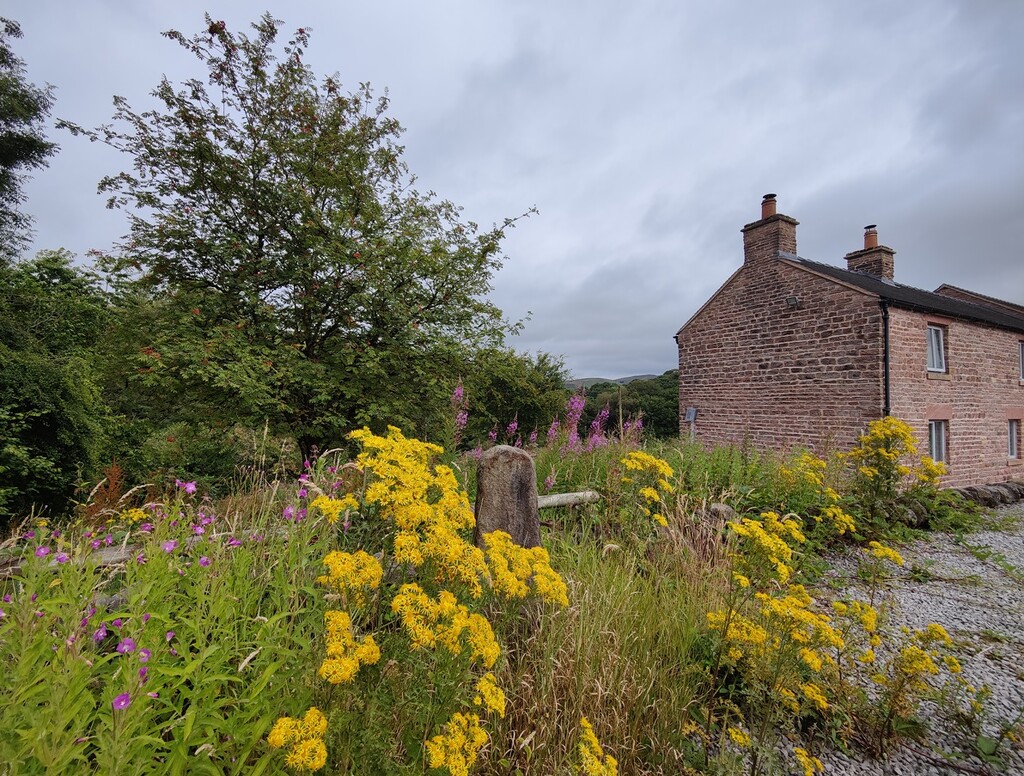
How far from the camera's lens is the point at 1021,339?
599 inches

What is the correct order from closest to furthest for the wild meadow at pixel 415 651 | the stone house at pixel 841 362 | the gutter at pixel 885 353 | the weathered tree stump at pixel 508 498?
the wild meadow at pixel 415 651, the weathered tree stump at pixel 508 498, the gutter at pixel 885 353, the stone house at pixel 841 362

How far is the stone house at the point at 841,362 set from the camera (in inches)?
431

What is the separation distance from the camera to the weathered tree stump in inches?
119

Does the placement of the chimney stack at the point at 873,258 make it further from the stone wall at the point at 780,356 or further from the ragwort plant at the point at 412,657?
the ragwort plant at the point at 412,657

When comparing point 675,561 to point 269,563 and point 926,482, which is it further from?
point 926,482

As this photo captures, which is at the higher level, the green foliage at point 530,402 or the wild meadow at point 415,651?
the green foliage at point 530,402

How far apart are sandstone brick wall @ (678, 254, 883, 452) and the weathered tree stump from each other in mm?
8892

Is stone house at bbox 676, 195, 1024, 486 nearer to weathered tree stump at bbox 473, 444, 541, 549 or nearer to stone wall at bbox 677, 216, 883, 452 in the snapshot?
stone wall at bbox 677, 216, 883, 452

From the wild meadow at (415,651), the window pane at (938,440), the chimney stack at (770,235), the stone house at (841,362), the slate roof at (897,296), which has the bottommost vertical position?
the wild meadow at (415,651)

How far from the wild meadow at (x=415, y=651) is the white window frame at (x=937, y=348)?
12.6 metres

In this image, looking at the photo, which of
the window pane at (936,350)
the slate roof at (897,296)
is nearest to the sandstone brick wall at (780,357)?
the slate roof at (897,296)

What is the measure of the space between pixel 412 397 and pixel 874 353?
11286mm

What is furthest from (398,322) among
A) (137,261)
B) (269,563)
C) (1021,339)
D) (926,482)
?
(1021,339)

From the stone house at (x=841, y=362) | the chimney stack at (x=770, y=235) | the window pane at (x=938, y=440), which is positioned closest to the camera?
the stone house at (x=841, y=362)
